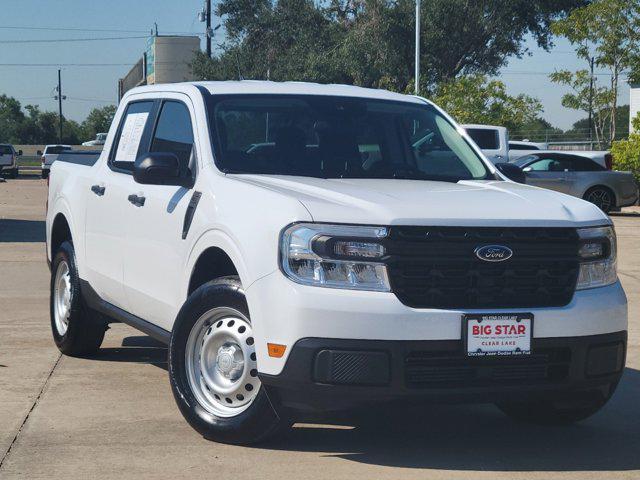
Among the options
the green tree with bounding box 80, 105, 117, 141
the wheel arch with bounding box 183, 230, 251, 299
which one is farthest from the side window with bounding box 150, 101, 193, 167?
the green tree with bounding box 80, 105, 117, 141

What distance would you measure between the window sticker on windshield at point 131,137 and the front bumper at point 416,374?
262 centimetres

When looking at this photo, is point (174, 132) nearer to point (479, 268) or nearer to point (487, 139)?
point (479, 268)

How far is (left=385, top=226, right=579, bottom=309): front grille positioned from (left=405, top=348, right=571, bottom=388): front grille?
230 millimetres

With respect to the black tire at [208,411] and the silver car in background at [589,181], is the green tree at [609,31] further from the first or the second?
the black tire at [208,411]

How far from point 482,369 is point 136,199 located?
2.56m

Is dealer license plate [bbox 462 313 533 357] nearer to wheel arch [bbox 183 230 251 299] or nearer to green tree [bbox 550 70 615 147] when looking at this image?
wheel arch [bbox 183 230 251 299]

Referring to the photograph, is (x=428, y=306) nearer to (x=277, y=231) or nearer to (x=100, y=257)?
(x=277, y=231)

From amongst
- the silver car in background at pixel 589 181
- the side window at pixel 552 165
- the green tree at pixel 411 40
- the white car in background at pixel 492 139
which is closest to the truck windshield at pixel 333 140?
the silver car in background at pixel 589 181

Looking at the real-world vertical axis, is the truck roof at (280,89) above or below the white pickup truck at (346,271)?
above

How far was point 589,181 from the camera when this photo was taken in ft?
86.1

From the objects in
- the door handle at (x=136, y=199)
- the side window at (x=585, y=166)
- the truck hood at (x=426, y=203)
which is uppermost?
the truck hood at (x=426, y=203)

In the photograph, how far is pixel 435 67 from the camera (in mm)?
53562

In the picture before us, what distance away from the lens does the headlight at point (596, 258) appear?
568 cm

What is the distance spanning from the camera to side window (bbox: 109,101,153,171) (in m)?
7.47
